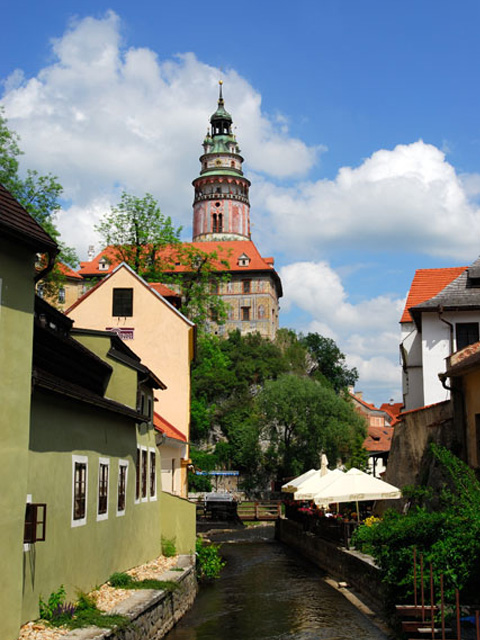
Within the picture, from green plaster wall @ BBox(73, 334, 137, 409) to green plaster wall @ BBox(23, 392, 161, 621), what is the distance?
2.23ft

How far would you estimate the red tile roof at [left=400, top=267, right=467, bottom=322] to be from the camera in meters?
30.9

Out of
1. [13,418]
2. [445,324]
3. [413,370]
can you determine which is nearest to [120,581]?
[13,418]

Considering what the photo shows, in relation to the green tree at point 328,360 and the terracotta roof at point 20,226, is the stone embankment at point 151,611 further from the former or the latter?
the green tree at point 328,360

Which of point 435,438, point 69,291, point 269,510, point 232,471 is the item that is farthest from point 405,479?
point 69,291

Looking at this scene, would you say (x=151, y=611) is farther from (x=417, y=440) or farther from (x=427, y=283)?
(x=427, y=283)

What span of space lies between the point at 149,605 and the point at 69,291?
70607 millimetres

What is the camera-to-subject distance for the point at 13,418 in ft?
28.4

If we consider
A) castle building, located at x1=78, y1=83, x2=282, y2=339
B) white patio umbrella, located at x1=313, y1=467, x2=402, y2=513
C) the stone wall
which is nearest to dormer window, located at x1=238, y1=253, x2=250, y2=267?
castle building, located at x1=78, y1=83, x2=282, y2=339

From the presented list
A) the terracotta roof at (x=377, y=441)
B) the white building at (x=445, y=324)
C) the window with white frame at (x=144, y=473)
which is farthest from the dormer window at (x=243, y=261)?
the window with white frame at (x=144, y=473)

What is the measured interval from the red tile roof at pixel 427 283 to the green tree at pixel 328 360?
54926 millimetres

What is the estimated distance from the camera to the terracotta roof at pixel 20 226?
8.65 meters

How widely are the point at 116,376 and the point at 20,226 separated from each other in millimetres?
7005

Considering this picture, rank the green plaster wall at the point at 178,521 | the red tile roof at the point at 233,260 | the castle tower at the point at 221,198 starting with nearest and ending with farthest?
1. the green plaster wall at the point at 178,521
2. the red tile roof at the point at 233,260
3. the castle tower at the point at 221,198

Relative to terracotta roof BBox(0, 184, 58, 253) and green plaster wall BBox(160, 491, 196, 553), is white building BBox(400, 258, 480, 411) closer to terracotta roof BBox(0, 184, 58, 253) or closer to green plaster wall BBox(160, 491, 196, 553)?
green plaster wall BBox(160, 491, 196, 553)
